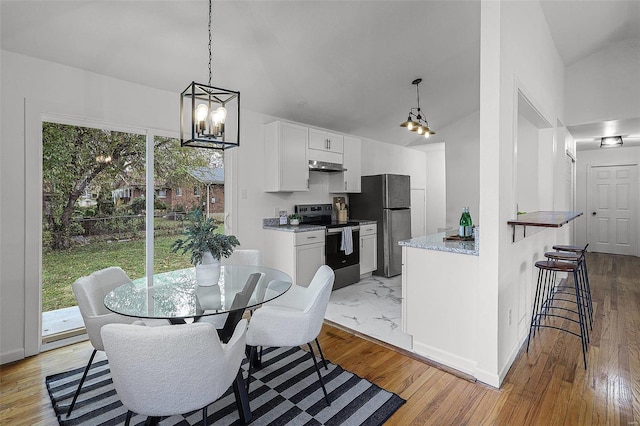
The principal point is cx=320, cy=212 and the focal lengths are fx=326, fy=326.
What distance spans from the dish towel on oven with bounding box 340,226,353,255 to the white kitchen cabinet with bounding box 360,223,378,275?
0.37 meters

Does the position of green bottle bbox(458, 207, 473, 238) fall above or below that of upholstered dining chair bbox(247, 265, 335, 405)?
above

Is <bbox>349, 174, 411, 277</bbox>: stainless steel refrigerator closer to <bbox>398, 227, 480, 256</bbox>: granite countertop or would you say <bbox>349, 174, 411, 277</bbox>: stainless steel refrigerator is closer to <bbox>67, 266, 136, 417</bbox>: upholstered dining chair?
<bbox>398, 227, 480, 256</bbox>: granite countertop

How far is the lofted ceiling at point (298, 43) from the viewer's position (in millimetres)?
2414

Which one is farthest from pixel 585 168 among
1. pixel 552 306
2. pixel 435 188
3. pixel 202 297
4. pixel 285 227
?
pixel 202 297

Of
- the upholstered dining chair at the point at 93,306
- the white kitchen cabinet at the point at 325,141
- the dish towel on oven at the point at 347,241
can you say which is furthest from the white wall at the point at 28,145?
the dish towel on oven at the point at 347,241

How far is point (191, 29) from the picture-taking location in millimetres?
2627

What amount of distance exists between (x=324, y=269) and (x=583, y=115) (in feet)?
16.0

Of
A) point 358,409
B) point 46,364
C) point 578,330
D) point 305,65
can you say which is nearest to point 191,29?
point 305,65

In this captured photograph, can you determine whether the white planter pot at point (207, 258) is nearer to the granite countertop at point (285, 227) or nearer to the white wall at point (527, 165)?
the granite countertop at point (285, 227)

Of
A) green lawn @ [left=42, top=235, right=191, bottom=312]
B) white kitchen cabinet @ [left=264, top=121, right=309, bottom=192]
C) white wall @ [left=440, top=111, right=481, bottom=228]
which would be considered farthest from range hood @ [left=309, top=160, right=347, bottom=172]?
white wall @ [left=440, top=111, right=481, bottom=228]

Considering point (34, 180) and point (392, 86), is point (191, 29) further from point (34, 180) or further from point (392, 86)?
point (392, 86)

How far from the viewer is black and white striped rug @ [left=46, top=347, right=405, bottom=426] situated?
187cm

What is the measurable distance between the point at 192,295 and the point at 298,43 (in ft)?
7.96

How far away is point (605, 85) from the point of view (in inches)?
179
